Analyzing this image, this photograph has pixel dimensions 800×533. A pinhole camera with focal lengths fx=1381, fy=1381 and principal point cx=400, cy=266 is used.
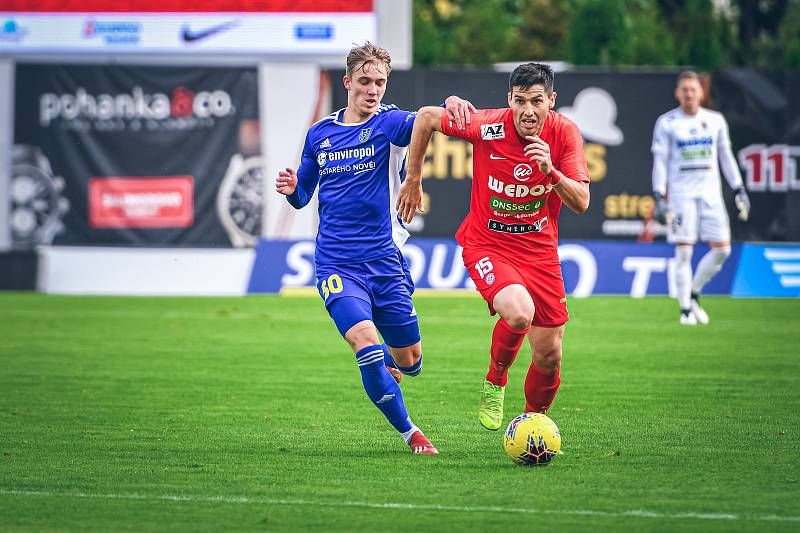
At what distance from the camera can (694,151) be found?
1631 centimetres

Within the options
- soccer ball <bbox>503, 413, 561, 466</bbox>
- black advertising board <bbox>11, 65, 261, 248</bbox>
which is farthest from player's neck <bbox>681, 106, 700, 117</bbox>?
soccer ball <bbox>503, 413, 561, 466</bbox>

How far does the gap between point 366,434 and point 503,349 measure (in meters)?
1.06

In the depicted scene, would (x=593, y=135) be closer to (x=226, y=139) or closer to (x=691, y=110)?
(x=691, y=110)

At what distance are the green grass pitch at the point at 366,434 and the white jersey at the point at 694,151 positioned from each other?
1.71 metres

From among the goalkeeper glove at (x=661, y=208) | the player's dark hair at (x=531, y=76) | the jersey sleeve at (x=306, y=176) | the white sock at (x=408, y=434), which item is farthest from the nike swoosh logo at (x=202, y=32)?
the white sock at (x=408, y=434)

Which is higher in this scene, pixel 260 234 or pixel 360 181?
pixel 360 181

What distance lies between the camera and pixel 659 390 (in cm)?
1079

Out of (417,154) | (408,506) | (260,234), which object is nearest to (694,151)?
(260,234)

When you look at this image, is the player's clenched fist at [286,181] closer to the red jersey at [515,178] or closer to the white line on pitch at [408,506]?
the red jersey at [515,178]

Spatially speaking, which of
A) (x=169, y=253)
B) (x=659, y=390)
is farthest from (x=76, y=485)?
(x=169, y=253)

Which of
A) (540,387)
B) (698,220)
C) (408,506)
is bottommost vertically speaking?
(408,506)

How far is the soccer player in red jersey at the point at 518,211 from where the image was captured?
7.88 metres

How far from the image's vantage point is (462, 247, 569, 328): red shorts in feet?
26.9

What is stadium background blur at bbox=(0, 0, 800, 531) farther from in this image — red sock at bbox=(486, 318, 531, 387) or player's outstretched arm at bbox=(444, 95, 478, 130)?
player's outstretched arm at bbox=(444, 95, 478, 130)
